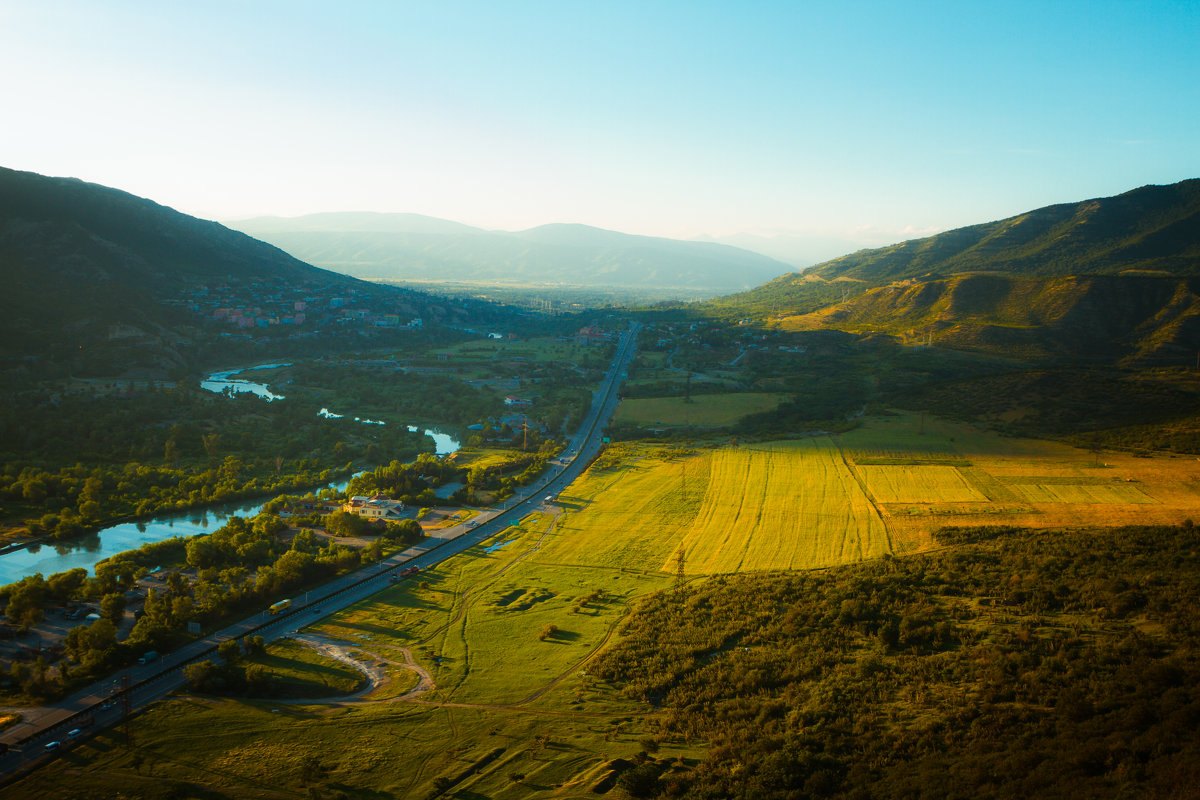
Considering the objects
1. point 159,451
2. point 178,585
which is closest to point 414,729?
point 178,585

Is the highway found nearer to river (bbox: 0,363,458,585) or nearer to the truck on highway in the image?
the truck on highway

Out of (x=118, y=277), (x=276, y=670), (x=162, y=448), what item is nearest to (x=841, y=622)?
(x=276, y=670)

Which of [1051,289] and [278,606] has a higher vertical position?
[1051,289]

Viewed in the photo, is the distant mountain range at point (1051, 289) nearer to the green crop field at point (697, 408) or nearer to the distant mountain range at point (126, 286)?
the green crop field at point (697, 408)

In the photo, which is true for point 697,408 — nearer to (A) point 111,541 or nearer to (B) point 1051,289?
(A) point 111,541

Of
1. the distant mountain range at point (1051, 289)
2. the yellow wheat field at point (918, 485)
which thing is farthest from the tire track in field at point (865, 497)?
the distant mountain range at point (1051, 289)

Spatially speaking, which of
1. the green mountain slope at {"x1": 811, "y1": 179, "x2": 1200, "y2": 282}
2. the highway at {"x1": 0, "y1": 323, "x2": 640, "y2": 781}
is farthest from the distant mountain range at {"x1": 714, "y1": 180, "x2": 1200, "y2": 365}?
the highway at {"x1": 0, "y1": 323, "x2": 640, "y2": 781}
